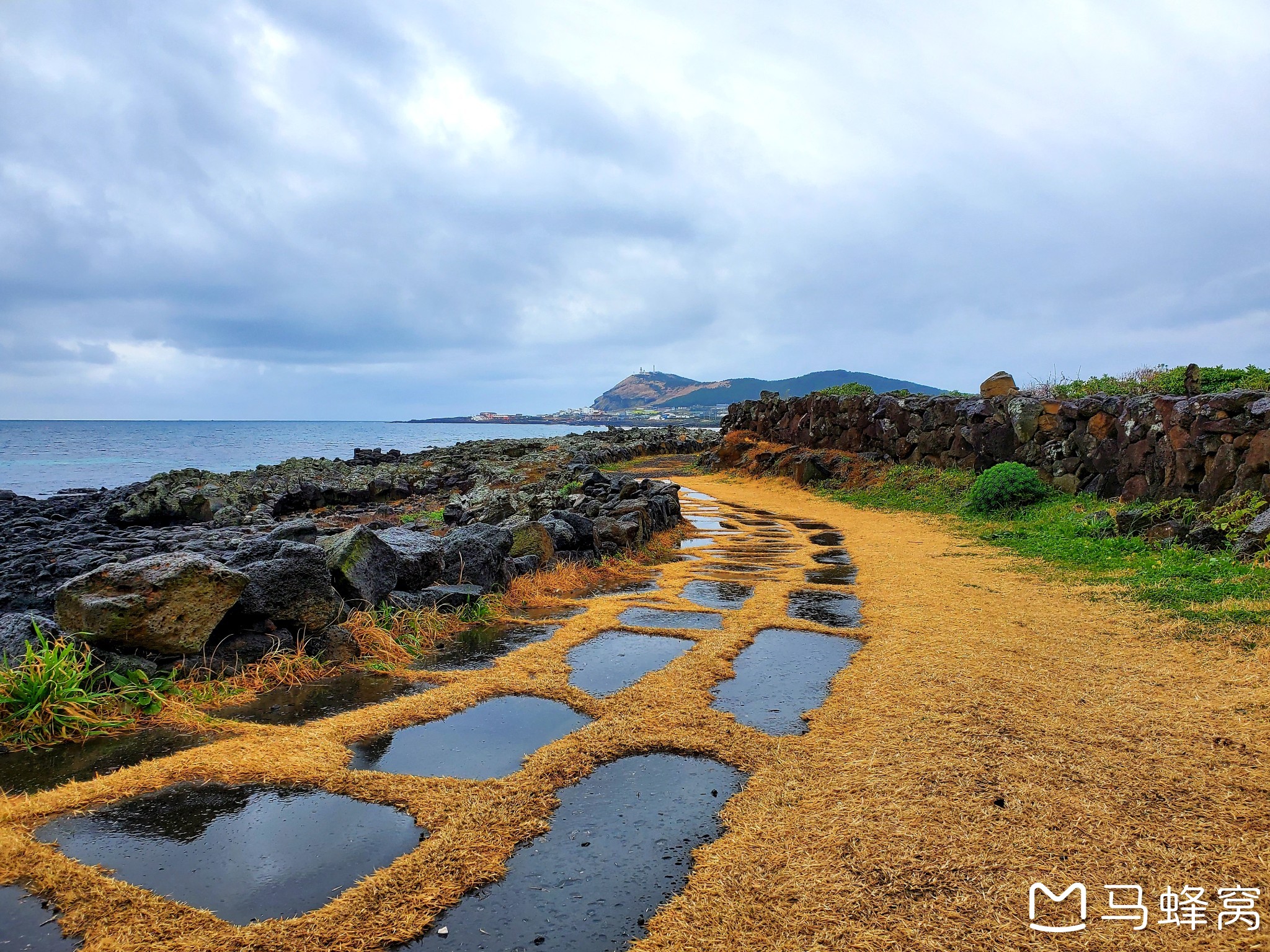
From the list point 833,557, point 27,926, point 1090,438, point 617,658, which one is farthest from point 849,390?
point 27,926

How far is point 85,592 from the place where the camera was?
4535 millimetres

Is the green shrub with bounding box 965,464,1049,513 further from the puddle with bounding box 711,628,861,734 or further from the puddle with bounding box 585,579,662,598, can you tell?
the puddle with bounding box 711,628,861,734

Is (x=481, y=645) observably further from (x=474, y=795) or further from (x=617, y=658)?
(x=474, y=795)

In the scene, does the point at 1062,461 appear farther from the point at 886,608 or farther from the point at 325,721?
the point at 325,721

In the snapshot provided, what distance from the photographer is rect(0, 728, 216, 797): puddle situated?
3.40 m

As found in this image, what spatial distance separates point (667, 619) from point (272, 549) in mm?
3682

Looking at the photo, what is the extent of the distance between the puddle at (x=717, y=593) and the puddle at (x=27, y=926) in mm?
5709

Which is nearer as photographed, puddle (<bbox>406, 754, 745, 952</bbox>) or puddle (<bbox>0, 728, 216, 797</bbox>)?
puddle (<bbox>406, 754, 745, 952</bbox>)

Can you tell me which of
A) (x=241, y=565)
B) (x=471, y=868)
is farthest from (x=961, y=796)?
(x=241, y=565)

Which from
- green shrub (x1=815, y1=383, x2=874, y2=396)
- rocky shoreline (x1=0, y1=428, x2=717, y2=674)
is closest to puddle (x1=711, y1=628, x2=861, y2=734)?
rocky shoreline (x1=0, y1=428, x2=717, y2=674)

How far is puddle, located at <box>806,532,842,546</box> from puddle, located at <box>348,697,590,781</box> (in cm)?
819

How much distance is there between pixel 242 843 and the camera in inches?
114

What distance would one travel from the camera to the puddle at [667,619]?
6594 millimetres

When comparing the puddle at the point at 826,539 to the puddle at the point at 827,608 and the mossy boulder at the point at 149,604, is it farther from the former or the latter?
the mossy boulder at the point at 149,604
